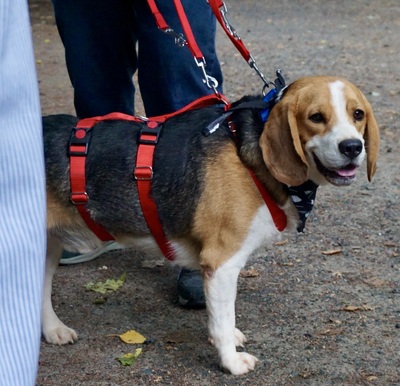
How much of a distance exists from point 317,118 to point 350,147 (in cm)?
21

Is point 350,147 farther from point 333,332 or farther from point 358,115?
point 333,332

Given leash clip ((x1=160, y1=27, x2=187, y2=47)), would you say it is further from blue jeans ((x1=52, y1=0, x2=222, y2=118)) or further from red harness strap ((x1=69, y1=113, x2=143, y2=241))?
red harness strap ((x1=69, y1=113, x2=143, y2=241))

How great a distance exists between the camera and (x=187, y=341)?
418 cm

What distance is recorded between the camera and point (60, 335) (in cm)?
419

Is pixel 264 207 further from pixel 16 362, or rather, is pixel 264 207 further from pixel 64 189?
pixel 16 362

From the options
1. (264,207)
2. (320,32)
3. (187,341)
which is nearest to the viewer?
(264,207)

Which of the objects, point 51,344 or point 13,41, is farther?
point 51,344

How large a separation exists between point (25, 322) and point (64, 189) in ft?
6.34

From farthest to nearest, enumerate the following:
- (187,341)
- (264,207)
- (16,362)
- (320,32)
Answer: (320,32), (187,341), (264,207), (16,362)

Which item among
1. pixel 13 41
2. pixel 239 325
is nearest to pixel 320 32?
pixel 239 325

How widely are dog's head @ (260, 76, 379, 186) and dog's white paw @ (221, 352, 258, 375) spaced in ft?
2.78

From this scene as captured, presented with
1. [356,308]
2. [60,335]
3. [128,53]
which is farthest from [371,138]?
[60,335]

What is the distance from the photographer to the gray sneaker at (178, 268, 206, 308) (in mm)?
4441

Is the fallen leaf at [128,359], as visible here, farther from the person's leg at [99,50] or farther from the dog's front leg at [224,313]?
the person's leg at [99,50]
